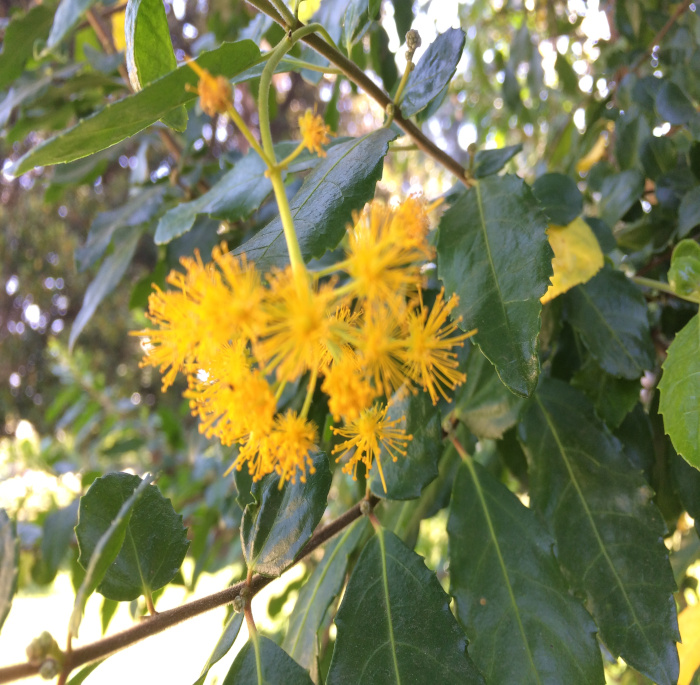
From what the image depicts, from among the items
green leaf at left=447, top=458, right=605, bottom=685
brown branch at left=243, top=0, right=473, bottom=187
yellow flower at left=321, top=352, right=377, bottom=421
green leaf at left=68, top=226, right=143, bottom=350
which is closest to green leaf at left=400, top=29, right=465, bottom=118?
brown branch at left=243, top=0, right=473, bottom=187

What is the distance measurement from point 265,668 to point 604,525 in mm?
397

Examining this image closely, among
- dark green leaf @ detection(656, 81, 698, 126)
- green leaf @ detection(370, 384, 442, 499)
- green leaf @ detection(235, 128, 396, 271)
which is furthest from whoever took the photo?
dark green leaf @ detection(656, 81, 698, 126)

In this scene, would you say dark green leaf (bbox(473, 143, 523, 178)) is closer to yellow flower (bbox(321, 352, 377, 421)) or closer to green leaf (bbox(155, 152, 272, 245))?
green leaf (bbox(155, 152, 272, 245))

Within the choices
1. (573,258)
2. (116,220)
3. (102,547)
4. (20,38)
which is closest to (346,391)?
(102,547)

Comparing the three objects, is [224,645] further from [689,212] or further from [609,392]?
[689,212]

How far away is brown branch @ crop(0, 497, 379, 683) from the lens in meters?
0.42

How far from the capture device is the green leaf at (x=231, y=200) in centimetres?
72

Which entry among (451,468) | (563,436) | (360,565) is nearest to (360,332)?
(360,565)

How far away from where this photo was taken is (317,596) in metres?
0.71

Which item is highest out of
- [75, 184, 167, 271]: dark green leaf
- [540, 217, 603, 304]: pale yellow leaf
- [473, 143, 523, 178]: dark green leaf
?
[75, 184, 167, 271]: dark green leaf

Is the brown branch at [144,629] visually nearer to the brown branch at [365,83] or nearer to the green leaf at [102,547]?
the green leaf at [102,547]

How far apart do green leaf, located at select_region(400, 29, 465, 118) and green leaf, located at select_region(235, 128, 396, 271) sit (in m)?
0.05

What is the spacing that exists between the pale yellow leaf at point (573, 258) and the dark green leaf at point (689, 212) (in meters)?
0.15

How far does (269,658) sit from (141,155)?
1245 mm
